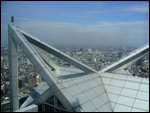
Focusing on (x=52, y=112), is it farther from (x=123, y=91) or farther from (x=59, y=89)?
(x=123, y=91)

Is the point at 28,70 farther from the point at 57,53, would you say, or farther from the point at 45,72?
the point at 45,72

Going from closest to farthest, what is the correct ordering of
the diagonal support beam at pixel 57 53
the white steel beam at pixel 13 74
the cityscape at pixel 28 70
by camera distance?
the white steel beam at pixel 13 74 → the diagonal support beam at pixel 57 53 → the cityscape at pixel 28 70

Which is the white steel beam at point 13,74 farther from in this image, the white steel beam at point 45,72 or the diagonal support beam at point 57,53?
the diagonal support beam at point 57,53

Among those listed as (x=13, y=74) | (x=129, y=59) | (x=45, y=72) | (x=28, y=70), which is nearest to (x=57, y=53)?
(x=13, y=74)

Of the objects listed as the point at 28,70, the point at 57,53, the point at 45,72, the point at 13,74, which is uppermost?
the point at 57,53

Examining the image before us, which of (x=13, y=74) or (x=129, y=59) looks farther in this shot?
(x=129, y=59)

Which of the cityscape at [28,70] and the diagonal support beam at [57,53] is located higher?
the diagonal support beam at [57,53]

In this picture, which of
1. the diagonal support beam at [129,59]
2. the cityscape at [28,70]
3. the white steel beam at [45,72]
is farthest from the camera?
the cityscape at [28,70]

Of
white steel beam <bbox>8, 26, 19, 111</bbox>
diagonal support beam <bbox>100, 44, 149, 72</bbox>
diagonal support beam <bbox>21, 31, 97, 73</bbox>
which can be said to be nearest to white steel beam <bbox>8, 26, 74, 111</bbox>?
white steel beam <bbox>8, 26, 19, 111</bbox>

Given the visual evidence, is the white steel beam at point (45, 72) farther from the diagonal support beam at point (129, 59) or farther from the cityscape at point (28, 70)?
the diagonal support beam at point (129, 59)

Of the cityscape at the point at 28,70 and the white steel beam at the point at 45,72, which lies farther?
the cityscape at the point at 28,70

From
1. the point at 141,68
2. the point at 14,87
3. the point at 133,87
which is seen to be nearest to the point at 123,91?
the point at 133,87

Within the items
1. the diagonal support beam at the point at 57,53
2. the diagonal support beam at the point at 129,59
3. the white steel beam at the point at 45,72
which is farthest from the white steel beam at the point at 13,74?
the diagonal support beam at the point at 129,59
